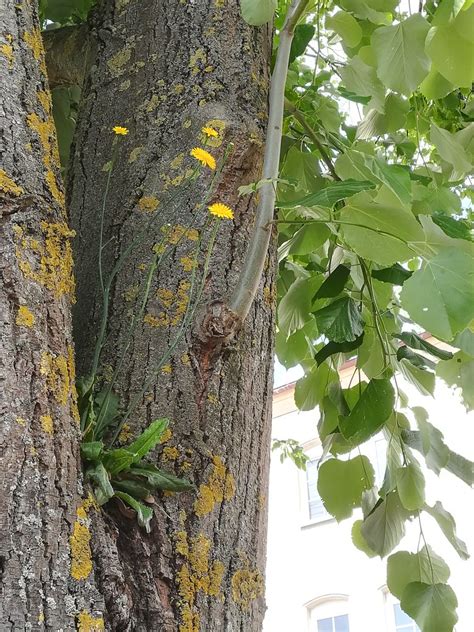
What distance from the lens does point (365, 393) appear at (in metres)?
1.08

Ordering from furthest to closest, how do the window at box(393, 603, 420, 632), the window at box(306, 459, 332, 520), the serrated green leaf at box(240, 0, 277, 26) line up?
1. the window at box(306, 459, 332, 520)
2. the window at box(393, 603, 420, 632)
3. the serrated green leaf at box(240, 0, 277, 26)

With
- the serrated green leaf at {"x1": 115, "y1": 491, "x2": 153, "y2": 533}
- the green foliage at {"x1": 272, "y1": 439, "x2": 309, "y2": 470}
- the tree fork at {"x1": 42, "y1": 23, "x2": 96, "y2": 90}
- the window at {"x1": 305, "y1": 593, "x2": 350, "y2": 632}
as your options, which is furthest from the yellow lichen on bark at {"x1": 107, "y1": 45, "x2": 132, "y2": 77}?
the window at {"x1": 305, "y1": 593, "x2": 350, "y2": 632}

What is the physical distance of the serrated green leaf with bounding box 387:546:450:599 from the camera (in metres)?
1.18

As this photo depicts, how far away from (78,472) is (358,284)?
0.73 meters

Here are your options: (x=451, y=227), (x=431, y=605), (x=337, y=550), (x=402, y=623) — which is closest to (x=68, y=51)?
(x=451, y=227)

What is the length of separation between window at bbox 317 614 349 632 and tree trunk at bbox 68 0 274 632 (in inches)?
323

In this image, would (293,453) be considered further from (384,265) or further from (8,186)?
(8,186)

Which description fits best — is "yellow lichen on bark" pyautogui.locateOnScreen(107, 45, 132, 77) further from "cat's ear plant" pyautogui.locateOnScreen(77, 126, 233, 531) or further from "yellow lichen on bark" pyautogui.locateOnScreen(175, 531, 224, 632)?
"yellow lichen on bark" pyautogui.locateOnScreen(175, 531, 224, 632)

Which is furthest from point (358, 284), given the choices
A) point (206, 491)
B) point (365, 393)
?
point (206, 491)

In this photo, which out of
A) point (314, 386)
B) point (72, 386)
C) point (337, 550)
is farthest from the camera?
point (337, 550)

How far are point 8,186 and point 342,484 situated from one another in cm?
76

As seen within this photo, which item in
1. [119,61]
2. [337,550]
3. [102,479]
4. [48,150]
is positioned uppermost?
[337,550]

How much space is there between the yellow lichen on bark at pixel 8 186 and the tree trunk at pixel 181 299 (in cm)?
16

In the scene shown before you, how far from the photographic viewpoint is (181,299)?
860mm
